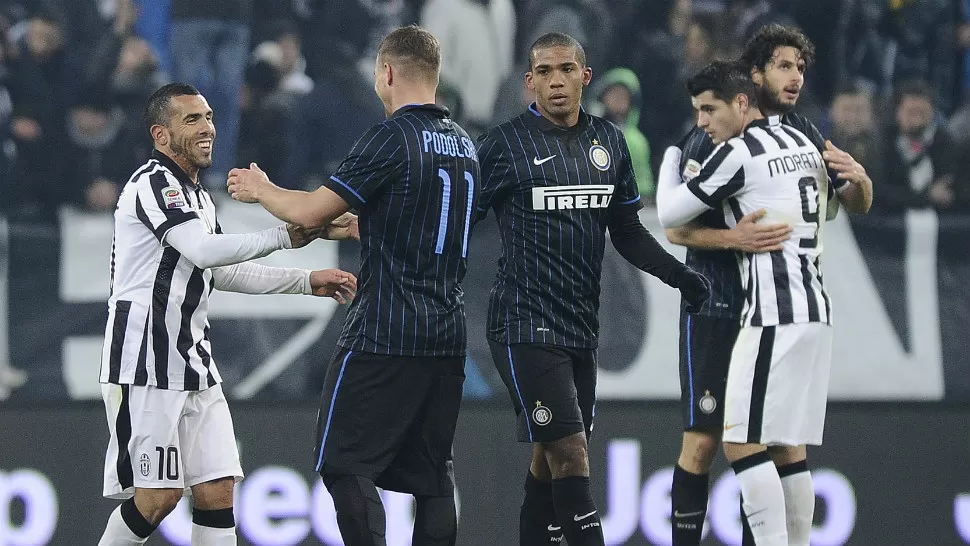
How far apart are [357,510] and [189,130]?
5.00 feet

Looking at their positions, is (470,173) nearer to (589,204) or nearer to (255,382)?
(589,204)

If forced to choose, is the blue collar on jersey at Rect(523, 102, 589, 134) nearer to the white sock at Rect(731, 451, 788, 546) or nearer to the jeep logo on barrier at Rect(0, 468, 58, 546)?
the white sock at Rect(731, 451, 788, 546)

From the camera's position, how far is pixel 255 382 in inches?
295

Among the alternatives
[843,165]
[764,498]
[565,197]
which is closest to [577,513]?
[764,498]

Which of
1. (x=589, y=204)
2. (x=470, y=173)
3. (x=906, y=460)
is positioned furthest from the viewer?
(x=906, y=460)

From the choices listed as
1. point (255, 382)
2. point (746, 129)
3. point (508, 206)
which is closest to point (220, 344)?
point (255, 382)

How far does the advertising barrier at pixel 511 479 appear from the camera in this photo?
285 inches

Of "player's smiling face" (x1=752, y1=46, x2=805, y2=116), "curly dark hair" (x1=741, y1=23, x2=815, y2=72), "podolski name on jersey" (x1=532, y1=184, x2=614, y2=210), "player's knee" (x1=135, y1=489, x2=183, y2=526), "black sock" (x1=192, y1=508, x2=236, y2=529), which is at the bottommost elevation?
"black sock" (x1=192, y1=508, x2=236, y2=529)

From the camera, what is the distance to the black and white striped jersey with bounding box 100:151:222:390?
4.88 meters

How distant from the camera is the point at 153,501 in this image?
4.92 m

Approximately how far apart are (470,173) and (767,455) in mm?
1651

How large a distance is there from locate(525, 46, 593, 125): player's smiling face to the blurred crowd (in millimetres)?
2361

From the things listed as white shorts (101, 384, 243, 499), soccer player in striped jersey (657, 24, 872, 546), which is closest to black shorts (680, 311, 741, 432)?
soccer player in striped jersey (657, 24, 872, 546)

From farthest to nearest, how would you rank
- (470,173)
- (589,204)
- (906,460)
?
(906,460), (589,204), (470,173)
